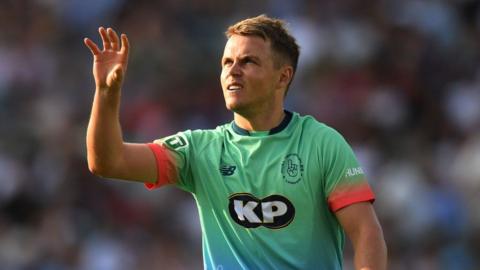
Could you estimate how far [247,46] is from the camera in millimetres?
6316

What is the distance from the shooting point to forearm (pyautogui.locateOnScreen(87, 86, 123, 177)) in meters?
5.82

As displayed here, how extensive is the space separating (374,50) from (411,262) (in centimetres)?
284

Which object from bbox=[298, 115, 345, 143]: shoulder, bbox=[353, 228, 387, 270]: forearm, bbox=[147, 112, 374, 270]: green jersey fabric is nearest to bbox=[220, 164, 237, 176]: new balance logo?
bbox=[147, 112, 374, 270]: green jersey fabric

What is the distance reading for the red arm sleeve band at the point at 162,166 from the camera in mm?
6238

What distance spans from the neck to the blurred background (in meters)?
4.97

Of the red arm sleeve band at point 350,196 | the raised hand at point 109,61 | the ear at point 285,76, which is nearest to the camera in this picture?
the raised hand at point 109,61

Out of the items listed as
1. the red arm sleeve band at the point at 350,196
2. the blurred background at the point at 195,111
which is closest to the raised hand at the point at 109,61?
the red arm sleeve band at the point at 350,196

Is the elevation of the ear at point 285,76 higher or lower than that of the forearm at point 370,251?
higher

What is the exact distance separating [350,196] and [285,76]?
900 millimetres

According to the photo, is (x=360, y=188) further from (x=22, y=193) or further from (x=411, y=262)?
(x=22, y=193)

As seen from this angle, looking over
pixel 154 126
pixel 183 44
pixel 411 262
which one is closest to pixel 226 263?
pixel 411 262

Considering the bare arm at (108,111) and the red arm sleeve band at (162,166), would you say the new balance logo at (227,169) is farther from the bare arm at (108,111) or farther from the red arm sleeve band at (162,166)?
the bare arm at (108,111)

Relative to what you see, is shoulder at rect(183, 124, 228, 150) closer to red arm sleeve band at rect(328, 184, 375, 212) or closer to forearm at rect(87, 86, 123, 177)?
forearm at rect(87, 86, 123, 177)

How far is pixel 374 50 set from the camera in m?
13.3
